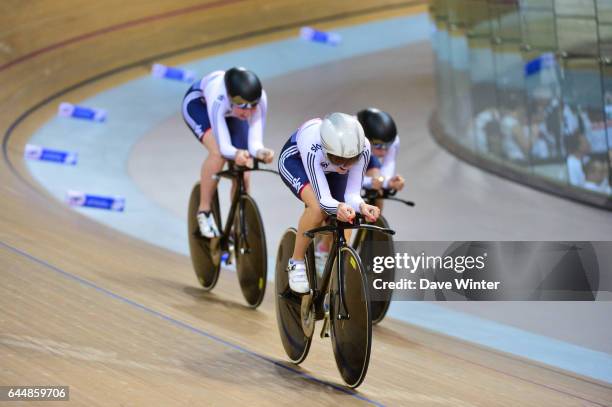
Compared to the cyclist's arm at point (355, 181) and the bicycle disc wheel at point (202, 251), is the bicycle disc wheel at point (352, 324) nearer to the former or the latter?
the cyclist's arm at point (355, 181)

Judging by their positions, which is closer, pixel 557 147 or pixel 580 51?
pixel 580 51

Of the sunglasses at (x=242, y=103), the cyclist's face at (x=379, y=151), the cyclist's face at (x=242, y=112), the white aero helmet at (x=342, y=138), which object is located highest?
the sunglasses at (x=242, y=103)

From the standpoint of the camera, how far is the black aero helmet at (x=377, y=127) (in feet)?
17.5

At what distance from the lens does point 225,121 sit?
552cm

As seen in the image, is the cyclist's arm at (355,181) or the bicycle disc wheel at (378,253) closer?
the cyclist's arm at (355,181)

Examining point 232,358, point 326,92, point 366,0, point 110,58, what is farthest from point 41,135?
point 366,0

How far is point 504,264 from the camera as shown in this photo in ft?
20.6

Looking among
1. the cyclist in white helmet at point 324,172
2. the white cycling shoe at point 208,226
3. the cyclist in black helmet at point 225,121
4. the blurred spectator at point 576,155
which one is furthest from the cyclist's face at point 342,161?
the blurred spectator at point 576,155

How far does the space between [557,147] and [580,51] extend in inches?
36.9

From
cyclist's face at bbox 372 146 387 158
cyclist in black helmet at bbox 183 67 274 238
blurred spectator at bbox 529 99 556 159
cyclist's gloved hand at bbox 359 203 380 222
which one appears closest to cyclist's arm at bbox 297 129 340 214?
cyclist's gloved hand at bbox 359 203 380 222

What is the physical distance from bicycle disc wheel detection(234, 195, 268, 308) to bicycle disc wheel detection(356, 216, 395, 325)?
56 cm

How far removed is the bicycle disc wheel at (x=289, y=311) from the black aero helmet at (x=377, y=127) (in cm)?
97

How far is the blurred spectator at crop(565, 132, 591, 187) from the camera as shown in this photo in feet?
28.2

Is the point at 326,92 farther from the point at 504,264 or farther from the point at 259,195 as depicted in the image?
the point at 504,264
